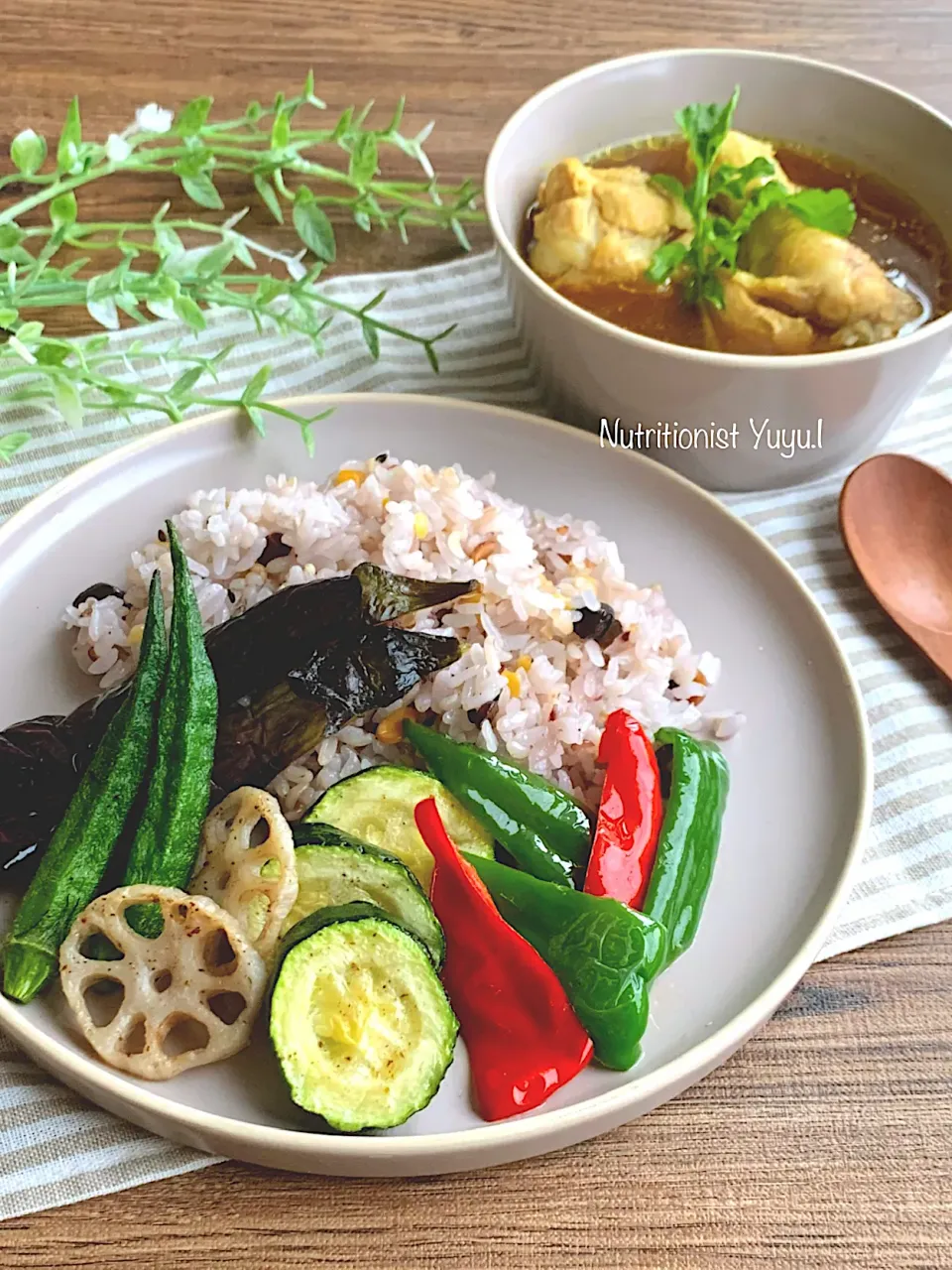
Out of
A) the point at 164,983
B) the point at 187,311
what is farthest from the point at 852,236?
the point at 164,983

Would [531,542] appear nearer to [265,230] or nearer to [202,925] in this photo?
[202,925]

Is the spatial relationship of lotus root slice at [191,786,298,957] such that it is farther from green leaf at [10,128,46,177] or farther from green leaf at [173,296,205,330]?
green leaf at [10,128,46,177]

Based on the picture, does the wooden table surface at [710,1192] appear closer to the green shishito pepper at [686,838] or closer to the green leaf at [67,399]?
the green shishito pepper at [686,838]

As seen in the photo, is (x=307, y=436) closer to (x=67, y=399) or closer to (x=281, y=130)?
(x=67, y=399)

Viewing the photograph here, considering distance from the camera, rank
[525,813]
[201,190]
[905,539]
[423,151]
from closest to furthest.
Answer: [525,813] < [905,539] < [201,190] < [423,151]

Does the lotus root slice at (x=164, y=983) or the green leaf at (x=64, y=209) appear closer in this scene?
the lotus root slice at (x=164, y=983)

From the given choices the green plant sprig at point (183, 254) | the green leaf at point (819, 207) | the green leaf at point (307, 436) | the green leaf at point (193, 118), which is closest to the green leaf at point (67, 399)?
the green plant sprig at point (183, 254)
